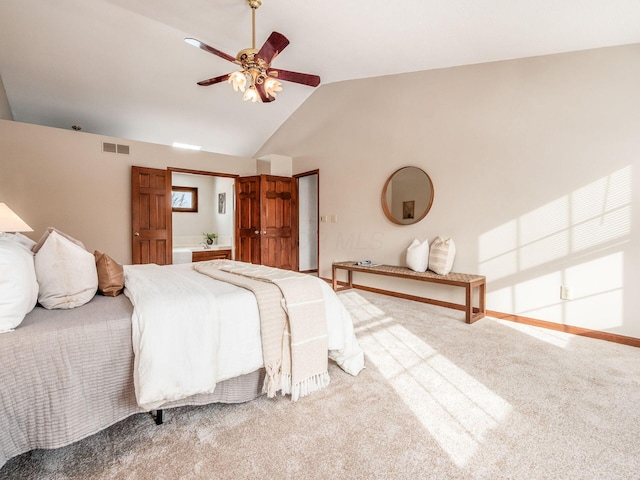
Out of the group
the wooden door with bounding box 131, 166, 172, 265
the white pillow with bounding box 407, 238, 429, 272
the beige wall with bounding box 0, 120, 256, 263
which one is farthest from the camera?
the wooden door with bounding box 131, 166, 172, 265

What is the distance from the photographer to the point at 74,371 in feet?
4.09

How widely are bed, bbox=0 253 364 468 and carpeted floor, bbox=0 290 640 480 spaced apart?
158 millimetres

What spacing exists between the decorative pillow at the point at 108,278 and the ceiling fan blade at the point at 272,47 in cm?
200

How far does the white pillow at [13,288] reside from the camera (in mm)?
1171

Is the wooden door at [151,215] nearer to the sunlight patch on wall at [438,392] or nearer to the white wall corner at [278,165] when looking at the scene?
the white wall corner at [278,165]

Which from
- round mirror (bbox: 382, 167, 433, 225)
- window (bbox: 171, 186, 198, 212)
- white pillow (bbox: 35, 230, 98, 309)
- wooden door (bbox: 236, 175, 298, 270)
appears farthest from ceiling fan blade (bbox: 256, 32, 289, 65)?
window (bbox: 171, 186, 198, 212)

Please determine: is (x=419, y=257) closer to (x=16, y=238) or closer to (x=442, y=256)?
(x=442, y=256)

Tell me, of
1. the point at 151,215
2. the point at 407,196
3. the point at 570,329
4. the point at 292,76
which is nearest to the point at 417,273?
the point at 407,196

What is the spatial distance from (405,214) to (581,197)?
1.81 meters

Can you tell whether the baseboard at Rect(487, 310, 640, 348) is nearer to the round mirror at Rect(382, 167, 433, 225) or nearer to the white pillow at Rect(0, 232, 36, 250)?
the round mirror at Rect(382, 167, 433, 225)

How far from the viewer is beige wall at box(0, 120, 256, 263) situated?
4.02 m

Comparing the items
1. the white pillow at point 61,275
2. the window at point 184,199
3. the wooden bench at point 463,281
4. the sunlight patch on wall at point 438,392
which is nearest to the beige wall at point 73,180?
the window at point 184,199

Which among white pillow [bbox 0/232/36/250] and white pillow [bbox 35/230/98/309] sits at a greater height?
white pillow [bbox 0/232/36/250]

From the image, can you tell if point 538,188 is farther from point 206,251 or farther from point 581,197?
point 206,251
